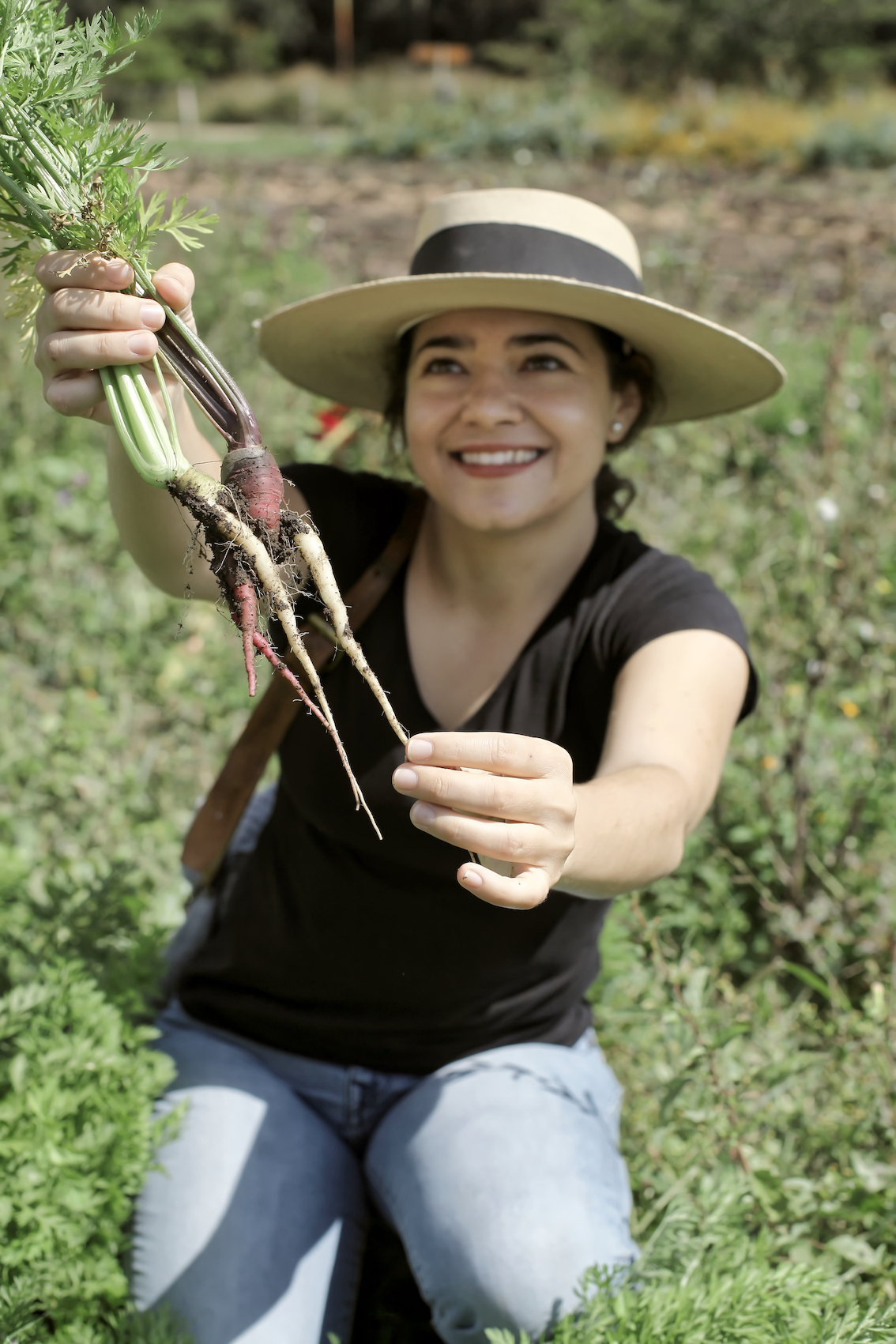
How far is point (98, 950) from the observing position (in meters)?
1.79

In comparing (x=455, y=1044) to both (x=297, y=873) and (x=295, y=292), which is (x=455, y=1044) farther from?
(x=295, y=292)

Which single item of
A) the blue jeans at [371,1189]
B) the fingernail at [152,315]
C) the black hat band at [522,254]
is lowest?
the blue jeans at [371,1189]

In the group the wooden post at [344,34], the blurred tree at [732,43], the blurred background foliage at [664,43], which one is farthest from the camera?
the wooden post at [344,34]

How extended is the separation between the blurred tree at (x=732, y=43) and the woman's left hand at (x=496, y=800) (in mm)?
20614

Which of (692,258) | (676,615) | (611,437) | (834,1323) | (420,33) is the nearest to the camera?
(834,1323)

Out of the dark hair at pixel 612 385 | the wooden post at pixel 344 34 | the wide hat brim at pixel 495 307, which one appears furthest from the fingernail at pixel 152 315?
the wooden post at pixel 344 34

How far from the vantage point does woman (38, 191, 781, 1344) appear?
5.02ft

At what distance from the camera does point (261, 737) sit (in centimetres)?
179

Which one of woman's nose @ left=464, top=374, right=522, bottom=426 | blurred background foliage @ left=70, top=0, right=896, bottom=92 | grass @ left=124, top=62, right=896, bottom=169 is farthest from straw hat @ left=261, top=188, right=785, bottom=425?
blurred background foliage @ left=70, top=0, right=896, bottom=92

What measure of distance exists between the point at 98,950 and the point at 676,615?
116 centimetres

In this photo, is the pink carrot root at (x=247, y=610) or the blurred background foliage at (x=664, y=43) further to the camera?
the blurred background foliage at (x=664, y=43)

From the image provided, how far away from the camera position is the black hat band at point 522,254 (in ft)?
5.23

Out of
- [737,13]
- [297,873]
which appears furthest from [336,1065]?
[737,13]

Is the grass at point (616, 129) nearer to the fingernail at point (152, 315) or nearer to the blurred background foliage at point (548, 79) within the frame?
the blurred background foliage at point (548, 79)
